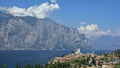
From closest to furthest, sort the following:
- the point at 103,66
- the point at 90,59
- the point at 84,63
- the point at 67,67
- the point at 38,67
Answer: the point at 38,67
the point at 67,67
the point at 103,66
the point at 84,63
the point at 90,59

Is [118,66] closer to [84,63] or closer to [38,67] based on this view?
[84,63]

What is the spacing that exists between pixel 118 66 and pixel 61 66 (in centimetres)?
2770

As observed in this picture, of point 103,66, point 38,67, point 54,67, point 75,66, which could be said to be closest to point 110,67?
point 103,66

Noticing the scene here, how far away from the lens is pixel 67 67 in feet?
475

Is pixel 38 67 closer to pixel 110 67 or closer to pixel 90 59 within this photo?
pixel 110 67

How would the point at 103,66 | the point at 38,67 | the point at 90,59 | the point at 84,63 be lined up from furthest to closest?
the point at 90,59, the point at 84,63, the point at 103,66, the point at 38,67

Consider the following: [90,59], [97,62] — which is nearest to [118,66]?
[97,62]

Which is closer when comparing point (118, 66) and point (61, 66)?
point (61, 66)

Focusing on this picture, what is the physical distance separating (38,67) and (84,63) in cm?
4906

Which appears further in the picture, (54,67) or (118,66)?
(118,66)

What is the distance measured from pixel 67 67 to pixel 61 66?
2.78 m

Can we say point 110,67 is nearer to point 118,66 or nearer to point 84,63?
point 118,66

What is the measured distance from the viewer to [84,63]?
172m

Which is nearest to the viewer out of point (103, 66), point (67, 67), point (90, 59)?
point (67, 67)
